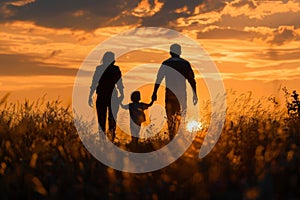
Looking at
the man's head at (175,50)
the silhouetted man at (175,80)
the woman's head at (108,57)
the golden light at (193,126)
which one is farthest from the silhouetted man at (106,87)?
the golden light at (193,126)

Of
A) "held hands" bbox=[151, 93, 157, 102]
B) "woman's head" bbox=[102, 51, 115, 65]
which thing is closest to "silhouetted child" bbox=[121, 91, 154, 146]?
"held hands" bbox=[151, 93, 157, 102]

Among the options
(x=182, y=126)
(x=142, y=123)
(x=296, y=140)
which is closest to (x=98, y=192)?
(x=296, y=140)

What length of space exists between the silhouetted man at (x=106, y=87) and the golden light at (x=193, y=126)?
8.06ft

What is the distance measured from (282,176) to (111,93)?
838 centimetres

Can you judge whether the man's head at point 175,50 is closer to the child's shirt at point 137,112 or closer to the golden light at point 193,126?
the child's shirt at point 137,112

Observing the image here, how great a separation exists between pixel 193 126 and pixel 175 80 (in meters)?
1.68

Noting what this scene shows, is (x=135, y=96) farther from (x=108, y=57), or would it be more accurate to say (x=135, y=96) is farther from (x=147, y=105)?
(x=108, y=57)

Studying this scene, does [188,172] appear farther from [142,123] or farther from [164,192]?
[142,123]

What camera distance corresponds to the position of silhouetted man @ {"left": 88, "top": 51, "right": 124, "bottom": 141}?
13867 millimetres

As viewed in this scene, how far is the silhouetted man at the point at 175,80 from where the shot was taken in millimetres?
13008

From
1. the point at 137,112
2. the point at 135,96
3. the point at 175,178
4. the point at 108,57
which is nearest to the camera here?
the point at 175,178

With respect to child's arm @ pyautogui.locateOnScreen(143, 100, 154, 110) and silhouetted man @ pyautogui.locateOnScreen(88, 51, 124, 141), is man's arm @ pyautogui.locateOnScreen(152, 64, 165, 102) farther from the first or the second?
silhouetted man @ pyautogui.locateOnScreen(88, 51, 124, 141)

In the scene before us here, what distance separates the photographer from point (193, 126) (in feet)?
38.4

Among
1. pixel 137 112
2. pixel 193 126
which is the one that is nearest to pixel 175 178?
pixel 193 126
